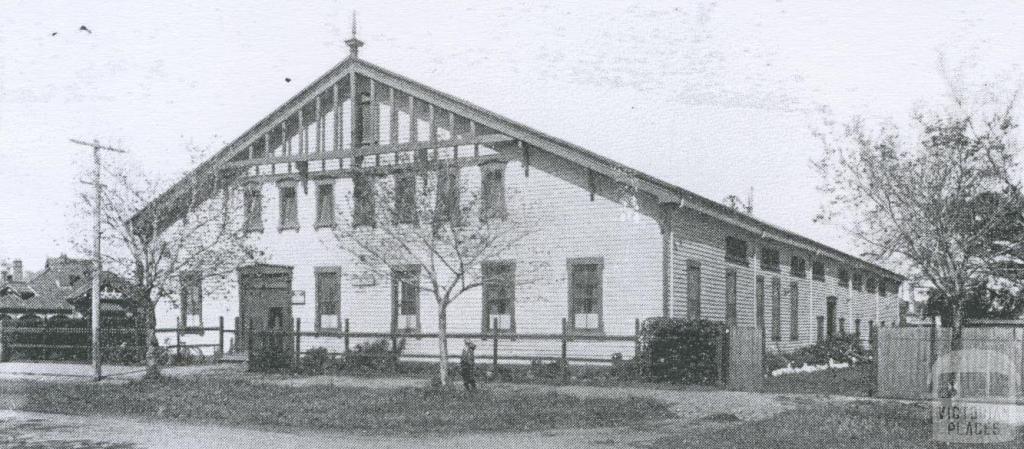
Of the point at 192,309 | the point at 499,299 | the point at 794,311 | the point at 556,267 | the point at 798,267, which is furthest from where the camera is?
the point at 798,267


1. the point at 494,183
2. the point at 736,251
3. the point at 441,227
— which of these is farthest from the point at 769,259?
the point at 441,227

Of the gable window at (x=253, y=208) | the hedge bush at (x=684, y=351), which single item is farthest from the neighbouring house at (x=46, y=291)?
the hedge bush at (x=684, y=351)

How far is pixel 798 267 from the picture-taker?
34.3 meters

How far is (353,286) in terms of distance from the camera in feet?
88.3

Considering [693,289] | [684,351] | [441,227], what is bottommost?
[684,351]

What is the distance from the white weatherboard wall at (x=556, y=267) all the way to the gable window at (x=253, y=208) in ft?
7.93

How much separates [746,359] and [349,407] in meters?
8.67

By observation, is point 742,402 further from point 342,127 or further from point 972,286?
point 342,127

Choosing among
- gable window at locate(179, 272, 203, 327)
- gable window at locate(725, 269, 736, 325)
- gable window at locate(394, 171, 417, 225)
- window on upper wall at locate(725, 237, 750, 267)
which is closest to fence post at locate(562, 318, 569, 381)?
gable window at locate(394, 171, 417, 225)

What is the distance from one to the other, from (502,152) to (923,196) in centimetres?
1195

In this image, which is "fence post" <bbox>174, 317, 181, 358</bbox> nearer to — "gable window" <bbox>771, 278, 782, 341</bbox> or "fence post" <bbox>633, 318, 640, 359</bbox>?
"fence post" <bbox>633, 318, 640, 359</bbox>

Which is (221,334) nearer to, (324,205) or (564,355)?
(324,205)

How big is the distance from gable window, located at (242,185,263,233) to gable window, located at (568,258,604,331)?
10.7m

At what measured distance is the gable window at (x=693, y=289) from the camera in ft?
80.3
